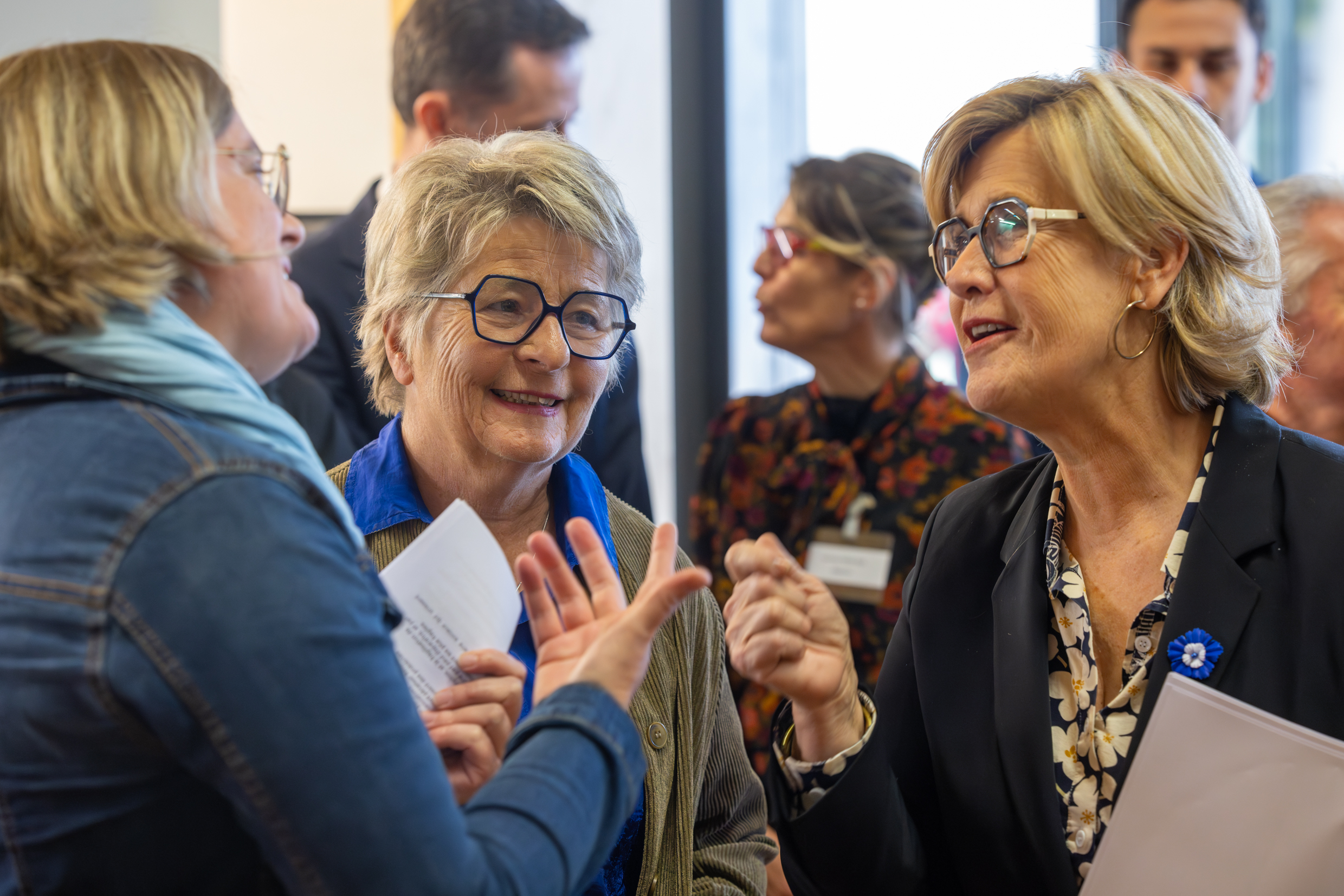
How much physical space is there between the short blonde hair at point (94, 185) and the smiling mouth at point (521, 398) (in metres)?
0.68

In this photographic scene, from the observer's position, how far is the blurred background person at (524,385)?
5.19ft

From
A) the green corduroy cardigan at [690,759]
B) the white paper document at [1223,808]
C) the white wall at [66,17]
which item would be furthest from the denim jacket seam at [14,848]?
the white wall at [66,17]

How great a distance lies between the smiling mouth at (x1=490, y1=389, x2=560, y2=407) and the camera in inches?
63.6

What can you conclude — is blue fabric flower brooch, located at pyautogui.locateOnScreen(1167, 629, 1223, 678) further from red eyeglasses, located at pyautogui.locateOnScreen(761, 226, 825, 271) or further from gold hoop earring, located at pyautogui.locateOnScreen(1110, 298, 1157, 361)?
red eyeglasses, located at pyautogui.locateOnScreen(761, 226, 825, 271)

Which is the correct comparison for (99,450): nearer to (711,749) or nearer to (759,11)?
(711,749)

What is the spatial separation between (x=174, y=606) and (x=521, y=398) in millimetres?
870

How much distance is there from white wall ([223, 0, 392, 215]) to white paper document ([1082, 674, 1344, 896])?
3.57 metres

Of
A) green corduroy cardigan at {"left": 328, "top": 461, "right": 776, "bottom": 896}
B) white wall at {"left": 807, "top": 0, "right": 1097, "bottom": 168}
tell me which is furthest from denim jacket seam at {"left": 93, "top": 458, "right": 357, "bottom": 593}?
white wall at {"left": 807, "top": 0, "right": 1097, "bottom": 168}

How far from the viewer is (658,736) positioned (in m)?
1.54

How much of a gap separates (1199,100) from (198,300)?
2.65 m

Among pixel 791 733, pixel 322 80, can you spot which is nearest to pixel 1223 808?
pixel 791 733

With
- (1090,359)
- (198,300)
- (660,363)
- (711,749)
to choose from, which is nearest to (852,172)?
(660,363)

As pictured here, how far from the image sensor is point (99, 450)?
830mm

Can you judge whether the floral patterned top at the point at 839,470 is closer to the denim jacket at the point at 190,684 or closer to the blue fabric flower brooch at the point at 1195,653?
the blue fabric flower brooch at the point at 1195,653
